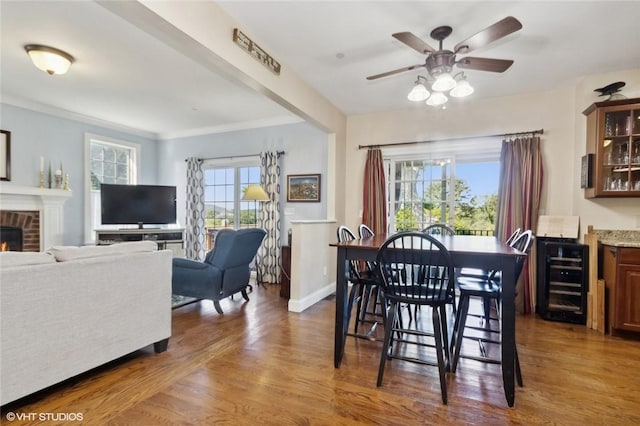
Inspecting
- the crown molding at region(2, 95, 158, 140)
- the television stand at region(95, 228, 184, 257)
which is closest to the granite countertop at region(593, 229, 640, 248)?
the television stand at region(95, 228, 184, 257)

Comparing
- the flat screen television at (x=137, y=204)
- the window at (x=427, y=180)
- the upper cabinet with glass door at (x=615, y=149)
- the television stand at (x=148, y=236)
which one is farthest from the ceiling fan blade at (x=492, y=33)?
the flat screen television at (x=137, y=204)

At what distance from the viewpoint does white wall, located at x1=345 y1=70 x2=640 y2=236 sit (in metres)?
3.35

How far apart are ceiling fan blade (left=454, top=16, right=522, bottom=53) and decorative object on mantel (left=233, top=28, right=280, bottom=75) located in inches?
62.6

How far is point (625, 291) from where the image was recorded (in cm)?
292

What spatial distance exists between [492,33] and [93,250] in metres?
3.01

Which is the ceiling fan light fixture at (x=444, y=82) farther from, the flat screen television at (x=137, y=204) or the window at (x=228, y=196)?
the flat screen television at (x=137, y=204)

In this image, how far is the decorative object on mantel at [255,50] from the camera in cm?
249

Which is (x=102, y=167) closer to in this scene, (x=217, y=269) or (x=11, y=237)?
(x=11, y=237)

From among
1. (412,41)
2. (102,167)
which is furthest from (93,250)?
(102,167)

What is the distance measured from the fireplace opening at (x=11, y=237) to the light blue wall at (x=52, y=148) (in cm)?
62

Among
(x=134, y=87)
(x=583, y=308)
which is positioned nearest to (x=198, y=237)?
(x=134, y=87)

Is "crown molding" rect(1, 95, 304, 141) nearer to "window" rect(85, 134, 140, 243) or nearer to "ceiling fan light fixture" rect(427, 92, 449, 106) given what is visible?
"window" rect(85, 134, 140, 243)

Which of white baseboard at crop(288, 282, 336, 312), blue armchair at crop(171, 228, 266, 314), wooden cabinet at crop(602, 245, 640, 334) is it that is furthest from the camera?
white baseboard at crop(288, 282, 336, 312)

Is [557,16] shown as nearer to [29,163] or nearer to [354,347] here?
[354,347]
